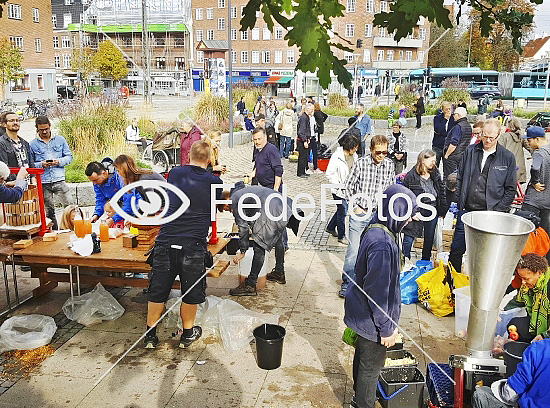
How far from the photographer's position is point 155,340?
5.07 m

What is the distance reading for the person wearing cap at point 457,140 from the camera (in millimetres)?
9242

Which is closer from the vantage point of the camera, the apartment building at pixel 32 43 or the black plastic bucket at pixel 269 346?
the black plastic bucket at pixel 269 346

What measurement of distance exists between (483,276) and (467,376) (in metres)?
0.75

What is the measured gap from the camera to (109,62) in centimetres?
4616

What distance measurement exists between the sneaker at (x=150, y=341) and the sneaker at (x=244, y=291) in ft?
4.29

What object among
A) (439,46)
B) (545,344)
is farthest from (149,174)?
(439,46)

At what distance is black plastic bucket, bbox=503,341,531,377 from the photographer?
3674 mm

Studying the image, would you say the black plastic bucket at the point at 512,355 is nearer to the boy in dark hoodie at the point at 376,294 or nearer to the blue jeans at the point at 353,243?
the boy in dark hoodie at the point at 376,294

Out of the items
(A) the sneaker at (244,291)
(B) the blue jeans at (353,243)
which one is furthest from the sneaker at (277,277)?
(B) the blue jeans at (353,243)

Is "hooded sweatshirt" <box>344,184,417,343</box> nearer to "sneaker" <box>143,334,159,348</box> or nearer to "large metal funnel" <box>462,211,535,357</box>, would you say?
"large metal funnel" <box>462,211,535,357</box>

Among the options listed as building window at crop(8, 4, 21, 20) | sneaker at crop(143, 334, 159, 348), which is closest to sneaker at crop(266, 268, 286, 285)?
sneaker at crop(143, 334, 159, 348)

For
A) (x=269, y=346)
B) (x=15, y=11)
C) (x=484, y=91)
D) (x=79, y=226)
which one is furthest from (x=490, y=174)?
(x=15, y=11)

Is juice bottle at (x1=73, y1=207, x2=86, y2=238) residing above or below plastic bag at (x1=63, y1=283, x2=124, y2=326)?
above

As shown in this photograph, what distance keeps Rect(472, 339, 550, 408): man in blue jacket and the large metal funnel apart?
954 mm
